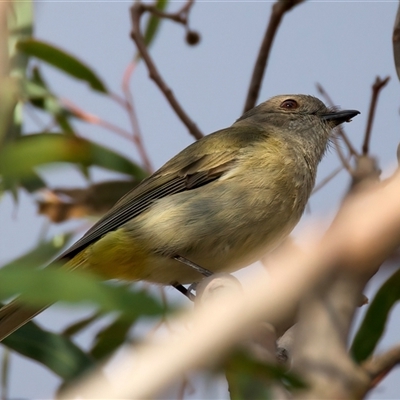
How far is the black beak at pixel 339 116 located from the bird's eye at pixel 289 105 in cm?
20

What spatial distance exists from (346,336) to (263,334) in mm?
463

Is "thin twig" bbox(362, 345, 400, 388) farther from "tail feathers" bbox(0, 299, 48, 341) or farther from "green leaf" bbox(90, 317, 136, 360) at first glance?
"green leaf" bbox(90, 317, 136, 360)

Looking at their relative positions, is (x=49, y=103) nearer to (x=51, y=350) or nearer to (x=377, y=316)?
(x=51, y=350)

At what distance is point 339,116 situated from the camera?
3.99m

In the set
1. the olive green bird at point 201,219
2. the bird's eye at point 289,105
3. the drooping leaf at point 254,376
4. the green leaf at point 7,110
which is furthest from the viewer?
the bird's eye at point 289,105

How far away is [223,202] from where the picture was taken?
3.25 metres

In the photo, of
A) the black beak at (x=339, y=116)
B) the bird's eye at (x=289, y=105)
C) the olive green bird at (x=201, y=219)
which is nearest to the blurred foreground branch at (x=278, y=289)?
the olive green bird at (x=201, y=219)

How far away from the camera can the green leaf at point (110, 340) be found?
141 inches

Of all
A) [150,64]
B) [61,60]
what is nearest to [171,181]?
[150,64]

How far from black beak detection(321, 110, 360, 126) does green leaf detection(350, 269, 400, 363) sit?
124 centimetres

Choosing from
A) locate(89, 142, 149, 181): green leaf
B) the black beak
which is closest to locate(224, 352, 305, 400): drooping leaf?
locate(89, 142, 149, 181): green leaf

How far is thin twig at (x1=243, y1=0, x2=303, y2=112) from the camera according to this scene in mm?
3898

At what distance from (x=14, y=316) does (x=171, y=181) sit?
3.46ft

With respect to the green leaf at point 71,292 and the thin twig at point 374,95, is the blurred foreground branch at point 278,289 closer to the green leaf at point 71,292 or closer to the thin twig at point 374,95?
the green leaf at point 71,292
